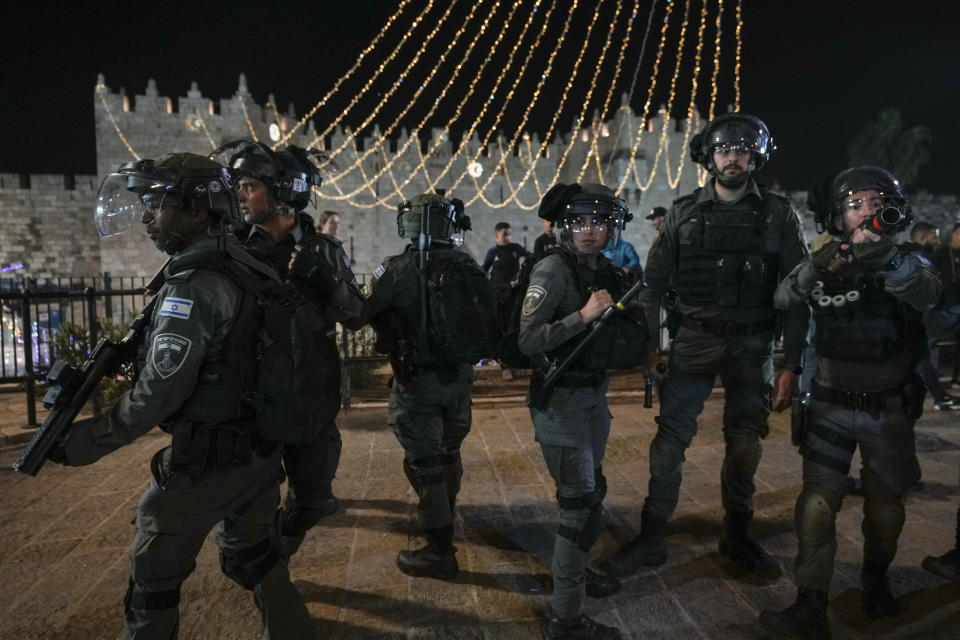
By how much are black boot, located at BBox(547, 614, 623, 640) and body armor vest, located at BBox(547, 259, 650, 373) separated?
1.08 meters

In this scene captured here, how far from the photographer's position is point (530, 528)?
363cm

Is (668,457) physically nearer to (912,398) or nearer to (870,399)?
(870,399)

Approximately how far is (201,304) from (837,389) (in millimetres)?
2724

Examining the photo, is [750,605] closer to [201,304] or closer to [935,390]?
[201,304]

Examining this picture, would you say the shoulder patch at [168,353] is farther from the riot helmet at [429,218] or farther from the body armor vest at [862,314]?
the body armor vest at [862,314]

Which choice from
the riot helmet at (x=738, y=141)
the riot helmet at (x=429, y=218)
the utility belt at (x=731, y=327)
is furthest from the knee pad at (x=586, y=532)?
the riot helmet at (x=738, y=141)

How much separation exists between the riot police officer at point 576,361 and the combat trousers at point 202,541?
1.10m

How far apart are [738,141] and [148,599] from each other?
3.40m

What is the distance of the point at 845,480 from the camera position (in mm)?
2631

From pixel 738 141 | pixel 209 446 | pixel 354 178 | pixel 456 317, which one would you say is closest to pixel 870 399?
pixel 738 141

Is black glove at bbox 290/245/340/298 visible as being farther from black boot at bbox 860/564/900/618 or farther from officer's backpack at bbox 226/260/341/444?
black boot at bbox 860/564/900/618

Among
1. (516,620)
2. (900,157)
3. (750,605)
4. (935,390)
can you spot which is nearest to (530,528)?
(516,620)

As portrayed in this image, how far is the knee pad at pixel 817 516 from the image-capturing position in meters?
2.57

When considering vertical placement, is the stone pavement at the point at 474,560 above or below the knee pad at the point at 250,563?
below
